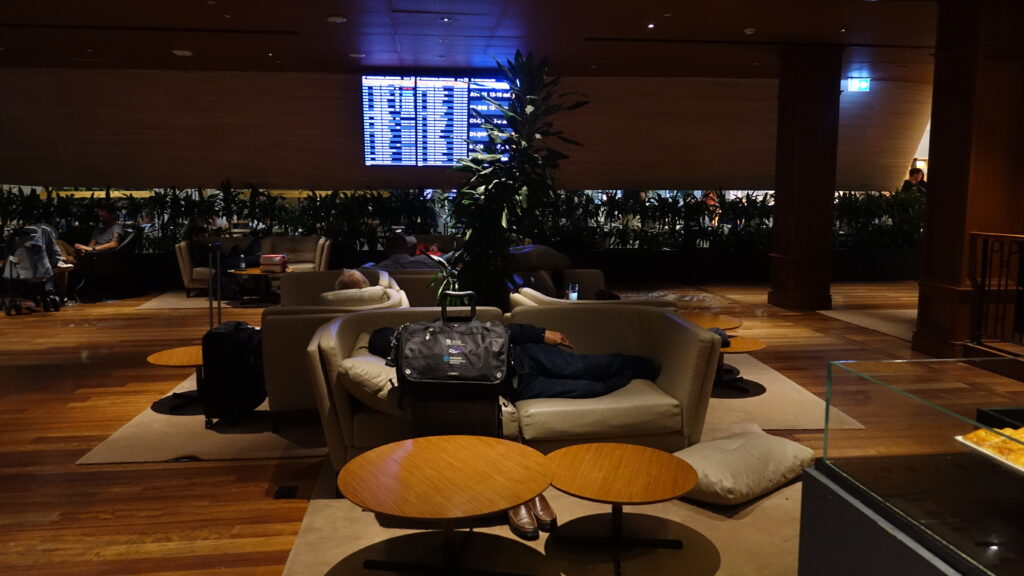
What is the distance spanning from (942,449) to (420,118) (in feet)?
35.0

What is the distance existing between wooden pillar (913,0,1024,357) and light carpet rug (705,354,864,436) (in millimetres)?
1945

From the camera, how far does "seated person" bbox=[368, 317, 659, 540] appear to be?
412 centimetres

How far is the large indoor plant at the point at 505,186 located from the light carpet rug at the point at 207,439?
1531 millimetres

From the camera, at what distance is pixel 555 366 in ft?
14.1

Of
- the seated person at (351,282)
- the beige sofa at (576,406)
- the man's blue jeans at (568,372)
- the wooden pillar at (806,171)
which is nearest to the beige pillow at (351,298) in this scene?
the seated person at (351,282)

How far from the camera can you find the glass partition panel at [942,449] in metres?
1.70

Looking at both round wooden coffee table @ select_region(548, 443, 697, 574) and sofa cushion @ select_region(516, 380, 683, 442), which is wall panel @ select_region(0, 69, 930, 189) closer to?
sofa cushion @ select_region(516, 380, 683, 442)

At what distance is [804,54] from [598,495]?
8.04m

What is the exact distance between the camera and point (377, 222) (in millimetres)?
12305

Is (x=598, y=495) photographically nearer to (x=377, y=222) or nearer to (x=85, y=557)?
(x=85, y=557)

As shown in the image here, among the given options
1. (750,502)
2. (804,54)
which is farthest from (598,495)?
(804,54)

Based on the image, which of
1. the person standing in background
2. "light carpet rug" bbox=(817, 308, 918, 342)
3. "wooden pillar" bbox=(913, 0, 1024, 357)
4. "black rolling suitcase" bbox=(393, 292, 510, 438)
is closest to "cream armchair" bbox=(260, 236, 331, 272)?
"light carpet rug" bbox=(817, 308, 918, 342)

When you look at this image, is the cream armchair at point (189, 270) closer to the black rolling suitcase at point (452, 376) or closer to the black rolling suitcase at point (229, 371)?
the black rolling suitcase at point (229, 371)

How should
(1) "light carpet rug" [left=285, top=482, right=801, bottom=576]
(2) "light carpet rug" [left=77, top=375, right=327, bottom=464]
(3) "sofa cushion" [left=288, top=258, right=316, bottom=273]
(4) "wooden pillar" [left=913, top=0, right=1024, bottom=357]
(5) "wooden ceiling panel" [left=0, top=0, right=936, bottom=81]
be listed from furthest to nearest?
(3) "sofa cushion" [left=288, top=258, right=316, bottom=273] < (5) "wooden ceiling panel" [left=0, top=0, right=936, bottom=81] < (4) "wooden pillar" [left=913, top=0, right=1024, bottom=357] < (2) "light carpet rug" [left=77, top=375, right=327, bottom=464] < (1) "light carpet rug" [left=285, top=482, right=801, bottom=576]
